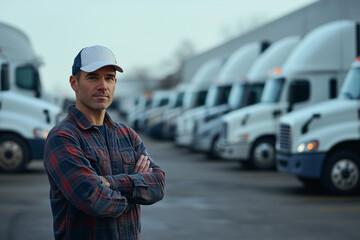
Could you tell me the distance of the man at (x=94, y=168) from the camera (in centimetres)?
290

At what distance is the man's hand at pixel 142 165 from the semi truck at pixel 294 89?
10651mm

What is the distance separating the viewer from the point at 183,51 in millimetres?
139125

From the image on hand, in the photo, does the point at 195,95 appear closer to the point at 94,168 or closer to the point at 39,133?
the point at 39,133

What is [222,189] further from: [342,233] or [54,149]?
[54,149]

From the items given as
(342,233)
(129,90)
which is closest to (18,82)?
(342,233)

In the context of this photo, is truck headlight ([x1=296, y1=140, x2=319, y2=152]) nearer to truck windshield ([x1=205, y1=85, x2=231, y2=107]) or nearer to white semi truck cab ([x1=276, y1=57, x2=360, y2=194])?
white semi truck cab ([x1=276, y1=57, x2=360, y2=194])

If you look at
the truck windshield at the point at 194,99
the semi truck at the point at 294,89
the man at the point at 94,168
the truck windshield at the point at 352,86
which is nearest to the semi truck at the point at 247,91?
the semi truck at the point at 294,89

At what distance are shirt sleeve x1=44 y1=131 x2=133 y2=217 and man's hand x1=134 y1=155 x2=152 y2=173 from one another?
9.8 inches

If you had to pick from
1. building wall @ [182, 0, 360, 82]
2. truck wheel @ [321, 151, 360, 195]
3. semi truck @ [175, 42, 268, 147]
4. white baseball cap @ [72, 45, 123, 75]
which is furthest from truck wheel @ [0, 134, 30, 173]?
white baseball cap @ [72, 45, 123, 75]

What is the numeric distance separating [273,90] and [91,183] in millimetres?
12404

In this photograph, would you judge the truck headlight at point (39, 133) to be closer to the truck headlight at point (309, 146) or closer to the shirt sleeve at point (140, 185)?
the truck headlight at point (309, 146)

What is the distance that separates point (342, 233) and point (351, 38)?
21.4 feet

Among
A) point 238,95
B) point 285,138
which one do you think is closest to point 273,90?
point 238,95

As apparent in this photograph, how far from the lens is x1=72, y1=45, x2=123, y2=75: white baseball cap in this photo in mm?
2994
